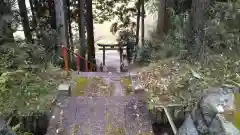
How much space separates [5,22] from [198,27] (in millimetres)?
5307

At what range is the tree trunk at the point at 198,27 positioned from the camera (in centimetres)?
746

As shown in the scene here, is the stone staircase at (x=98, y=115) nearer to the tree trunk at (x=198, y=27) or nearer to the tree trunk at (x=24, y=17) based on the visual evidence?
the tree trunk at (x=198, y=27)

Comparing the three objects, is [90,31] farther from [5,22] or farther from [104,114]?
[104,114]

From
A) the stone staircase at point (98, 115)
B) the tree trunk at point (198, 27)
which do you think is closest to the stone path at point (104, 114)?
the stone staircase at point (98, 115)

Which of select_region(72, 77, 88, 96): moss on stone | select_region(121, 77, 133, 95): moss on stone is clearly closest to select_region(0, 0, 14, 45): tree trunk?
select_region(72, 77, 88, 96): moss on stone

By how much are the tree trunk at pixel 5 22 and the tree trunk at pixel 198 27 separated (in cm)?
487

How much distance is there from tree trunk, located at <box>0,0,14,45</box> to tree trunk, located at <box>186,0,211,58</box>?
192 inches

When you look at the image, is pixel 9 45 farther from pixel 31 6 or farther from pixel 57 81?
pixel 31 6

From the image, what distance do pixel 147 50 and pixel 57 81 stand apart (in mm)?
3771

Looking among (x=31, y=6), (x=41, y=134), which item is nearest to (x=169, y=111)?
(x=41, y=134)

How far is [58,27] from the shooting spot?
30.6 ft

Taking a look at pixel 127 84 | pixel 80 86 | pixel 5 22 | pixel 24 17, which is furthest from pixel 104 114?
pixel 24 17

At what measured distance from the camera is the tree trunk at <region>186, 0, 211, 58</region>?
24.5ft

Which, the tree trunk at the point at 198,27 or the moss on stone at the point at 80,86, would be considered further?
the tree trunk at the point at 198,27
